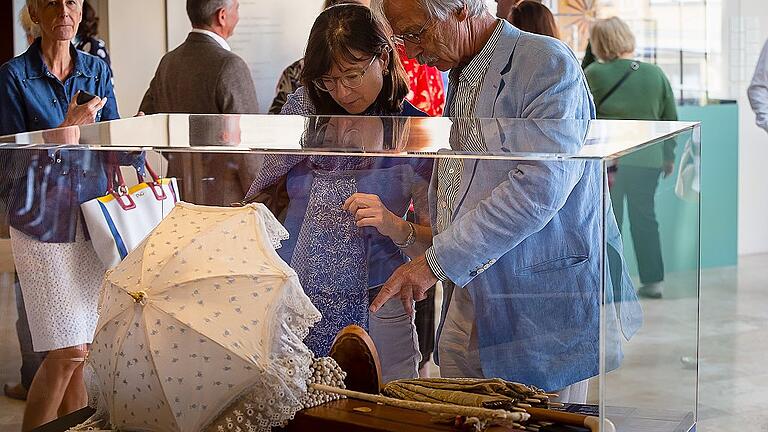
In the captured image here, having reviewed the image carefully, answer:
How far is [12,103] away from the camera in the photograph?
4.24 meters

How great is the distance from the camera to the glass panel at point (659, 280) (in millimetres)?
1944

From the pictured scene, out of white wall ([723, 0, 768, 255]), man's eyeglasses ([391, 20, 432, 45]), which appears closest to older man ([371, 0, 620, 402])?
man's eyeglasses ([391, 20, 432, 45])

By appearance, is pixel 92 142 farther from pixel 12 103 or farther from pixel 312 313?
pixel 12 103

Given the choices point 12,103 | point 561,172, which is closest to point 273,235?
point 561,172

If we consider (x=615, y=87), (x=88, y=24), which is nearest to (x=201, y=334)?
(x=88, y=24)

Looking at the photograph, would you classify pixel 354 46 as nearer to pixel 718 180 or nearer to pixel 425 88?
pixel 425 88

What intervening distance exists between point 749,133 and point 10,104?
6358 millimetres

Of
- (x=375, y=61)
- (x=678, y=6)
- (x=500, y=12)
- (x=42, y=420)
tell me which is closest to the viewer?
(x=42, y=420)

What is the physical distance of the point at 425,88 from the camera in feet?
17.5

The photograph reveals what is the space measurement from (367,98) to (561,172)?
3.50 ft

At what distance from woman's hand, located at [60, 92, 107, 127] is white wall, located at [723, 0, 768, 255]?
601 cm

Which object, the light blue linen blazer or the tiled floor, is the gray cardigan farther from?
the light blue linen blazer

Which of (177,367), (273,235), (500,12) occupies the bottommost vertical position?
(177,367)

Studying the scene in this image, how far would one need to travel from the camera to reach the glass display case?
1957mm
